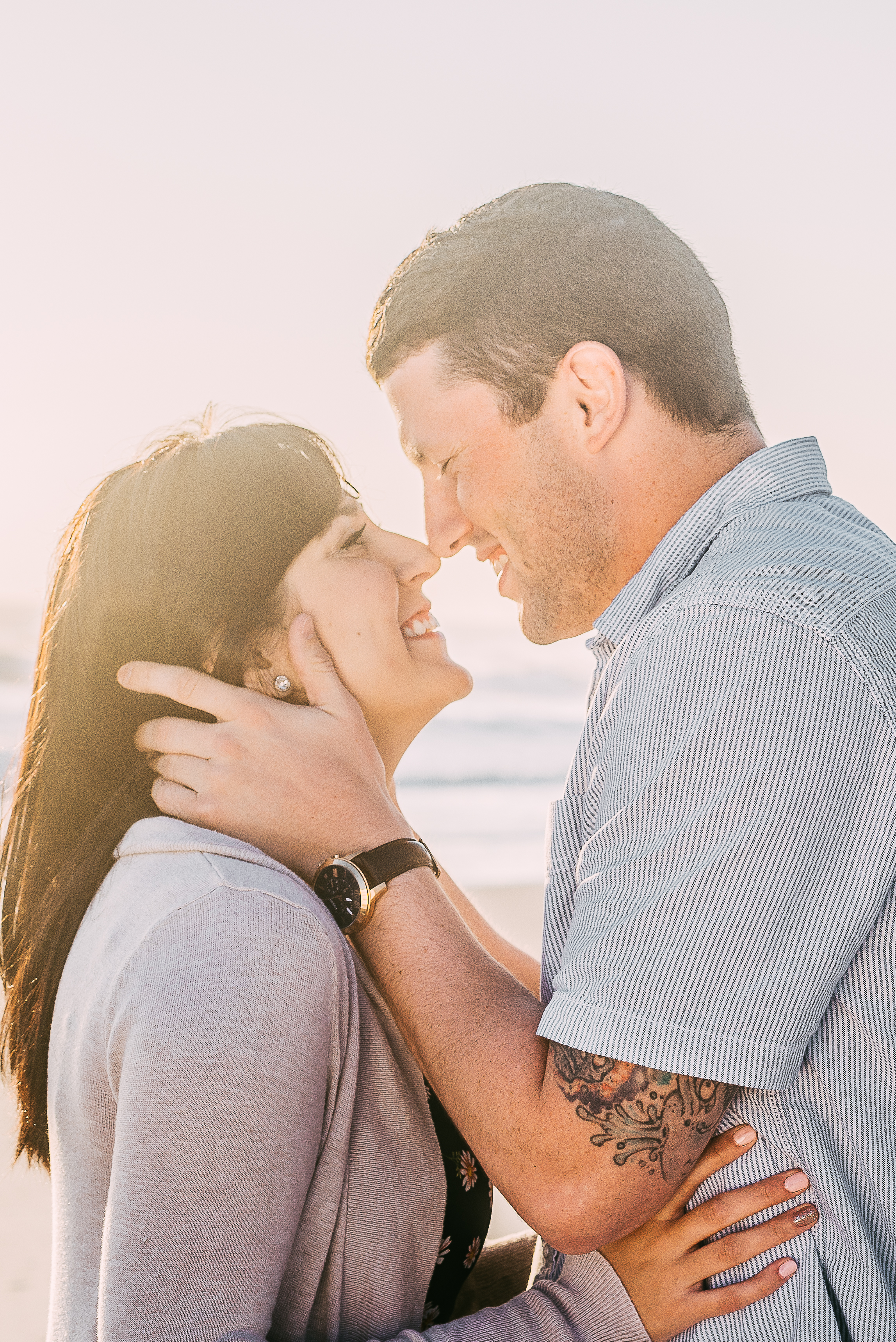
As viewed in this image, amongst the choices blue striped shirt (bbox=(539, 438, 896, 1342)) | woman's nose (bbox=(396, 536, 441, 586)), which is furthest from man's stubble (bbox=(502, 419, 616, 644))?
blue striped shirt (bbox=(539, 438, 896, 1342))

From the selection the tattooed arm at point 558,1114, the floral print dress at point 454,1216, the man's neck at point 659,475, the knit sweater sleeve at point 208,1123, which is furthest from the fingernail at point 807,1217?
the man's neck at point 659,475

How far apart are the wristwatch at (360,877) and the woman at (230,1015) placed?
2.3 inches

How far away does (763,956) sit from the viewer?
1451mm

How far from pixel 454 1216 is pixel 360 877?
0.75 meters

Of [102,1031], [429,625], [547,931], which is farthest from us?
[429,625]

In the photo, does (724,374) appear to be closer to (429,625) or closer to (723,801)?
(429,625)

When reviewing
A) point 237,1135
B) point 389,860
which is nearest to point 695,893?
point 389,860

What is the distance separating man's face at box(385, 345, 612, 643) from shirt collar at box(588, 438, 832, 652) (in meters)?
0.36

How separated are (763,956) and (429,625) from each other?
A: 1.44m

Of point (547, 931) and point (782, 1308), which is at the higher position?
point (547, 931)

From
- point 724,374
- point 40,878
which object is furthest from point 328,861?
point 724,374

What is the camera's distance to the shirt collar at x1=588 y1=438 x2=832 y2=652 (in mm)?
1988

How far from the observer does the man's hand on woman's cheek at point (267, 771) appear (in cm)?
202

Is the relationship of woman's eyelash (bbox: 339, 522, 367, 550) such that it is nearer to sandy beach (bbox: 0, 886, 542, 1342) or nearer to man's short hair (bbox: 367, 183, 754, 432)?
man's short hair (bbox: 367, 183, 754, 432)
